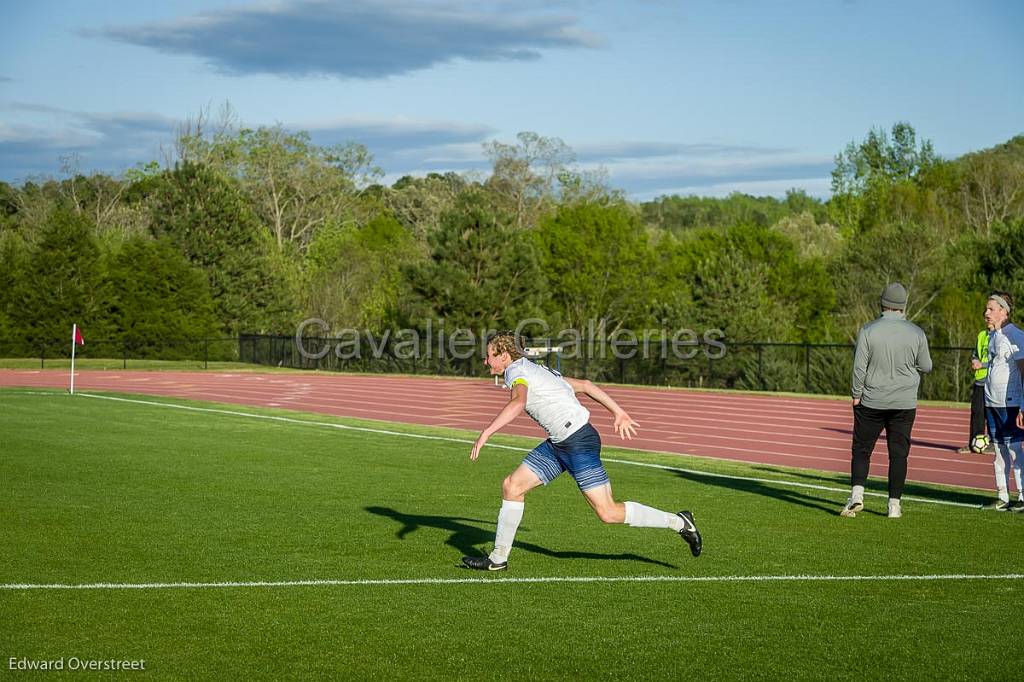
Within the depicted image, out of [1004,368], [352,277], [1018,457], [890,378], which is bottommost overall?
[1018,457]

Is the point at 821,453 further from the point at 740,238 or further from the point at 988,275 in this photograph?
the point at 740,238

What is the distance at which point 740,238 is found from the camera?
7100cm

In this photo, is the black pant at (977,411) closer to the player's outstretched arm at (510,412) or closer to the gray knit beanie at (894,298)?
the gray knit beanie at (894,298)

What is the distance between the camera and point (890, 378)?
11.1 meters

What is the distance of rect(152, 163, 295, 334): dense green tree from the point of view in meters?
63.2

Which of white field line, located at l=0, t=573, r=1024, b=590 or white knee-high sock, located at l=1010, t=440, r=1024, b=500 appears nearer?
white field line, located at l=0, t=573, r=1024, b=590

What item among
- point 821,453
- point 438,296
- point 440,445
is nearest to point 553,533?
point 440,445

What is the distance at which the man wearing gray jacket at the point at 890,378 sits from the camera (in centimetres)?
1105

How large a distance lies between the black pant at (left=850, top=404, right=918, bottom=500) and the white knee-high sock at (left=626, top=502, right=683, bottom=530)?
3264mm

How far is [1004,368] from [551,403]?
5.94m

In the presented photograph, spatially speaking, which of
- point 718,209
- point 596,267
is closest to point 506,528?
point 596,267

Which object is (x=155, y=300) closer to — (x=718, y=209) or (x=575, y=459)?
(x=575, y=459)

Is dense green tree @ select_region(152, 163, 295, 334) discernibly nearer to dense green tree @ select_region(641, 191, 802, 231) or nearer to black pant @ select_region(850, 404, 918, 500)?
black pant @ select_region(850, 404, 918, 500)

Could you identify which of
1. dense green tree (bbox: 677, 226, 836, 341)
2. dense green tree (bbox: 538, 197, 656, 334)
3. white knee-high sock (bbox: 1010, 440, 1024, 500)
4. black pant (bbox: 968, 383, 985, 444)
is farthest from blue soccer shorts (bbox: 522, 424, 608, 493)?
dense green tree (bbox: 538, 197, 656, 334)
